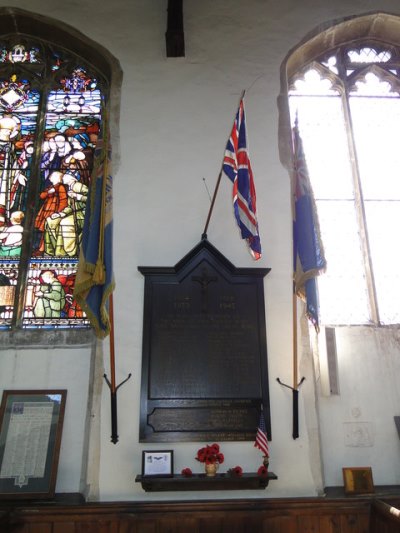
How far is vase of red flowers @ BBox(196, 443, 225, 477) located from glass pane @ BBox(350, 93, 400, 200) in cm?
268

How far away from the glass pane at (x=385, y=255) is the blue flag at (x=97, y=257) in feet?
7.57

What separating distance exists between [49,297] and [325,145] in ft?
9.63

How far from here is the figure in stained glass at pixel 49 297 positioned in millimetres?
4023

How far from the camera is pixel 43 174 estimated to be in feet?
15.0

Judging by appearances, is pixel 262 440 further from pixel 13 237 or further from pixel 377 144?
pixel 377 144

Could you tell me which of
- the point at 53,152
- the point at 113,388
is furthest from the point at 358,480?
the point at 53,152

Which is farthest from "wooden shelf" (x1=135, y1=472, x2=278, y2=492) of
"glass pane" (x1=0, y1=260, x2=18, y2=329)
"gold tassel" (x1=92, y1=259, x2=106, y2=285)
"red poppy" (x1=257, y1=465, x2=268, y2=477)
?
"glass pane" (x1=0, y1=260, x2=18, y2=329)

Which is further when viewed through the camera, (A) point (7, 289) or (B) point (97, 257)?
(A) point (7, 289)

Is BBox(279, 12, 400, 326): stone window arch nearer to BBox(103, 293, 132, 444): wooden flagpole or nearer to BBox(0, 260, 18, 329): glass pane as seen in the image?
BBox(103, 293, 132, 444): wooden flagpole

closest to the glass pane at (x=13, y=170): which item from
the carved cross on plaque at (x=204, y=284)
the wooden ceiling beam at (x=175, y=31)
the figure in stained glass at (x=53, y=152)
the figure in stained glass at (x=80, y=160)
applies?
the figure in stained glass at (x=53, y=152)

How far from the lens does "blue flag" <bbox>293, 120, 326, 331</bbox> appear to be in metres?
3.57

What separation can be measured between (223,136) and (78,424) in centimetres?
272

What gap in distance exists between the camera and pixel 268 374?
3.70 metres

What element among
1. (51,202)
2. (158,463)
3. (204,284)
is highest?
(51,202)
